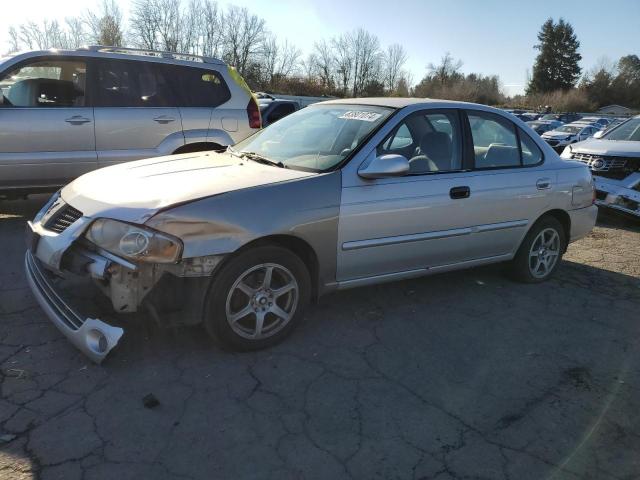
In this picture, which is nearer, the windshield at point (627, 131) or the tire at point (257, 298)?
the tire at point (257, 298)

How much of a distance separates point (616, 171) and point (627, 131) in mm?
1542

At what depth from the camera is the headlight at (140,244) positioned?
9.62 ft

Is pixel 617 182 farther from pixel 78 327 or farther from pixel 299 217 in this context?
pixel 78 327

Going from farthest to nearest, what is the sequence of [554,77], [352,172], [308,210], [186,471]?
[554,77] < [352,172] < [308,210] < [186,471]

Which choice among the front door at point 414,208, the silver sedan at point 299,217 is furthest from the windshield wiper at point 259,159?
the front door at point 414,208

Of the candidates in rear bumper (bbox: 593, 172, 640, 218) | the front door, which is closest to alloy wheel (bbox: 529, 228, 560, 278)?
the front door

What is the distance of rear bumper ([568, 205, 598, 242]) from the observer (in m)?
5.16

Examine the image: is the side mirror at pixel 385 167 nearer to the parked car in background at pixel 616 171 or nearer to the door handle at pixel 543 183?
the door handle at pixel 543 183

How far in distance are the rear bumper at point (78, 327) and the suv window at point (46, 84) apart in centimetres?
344

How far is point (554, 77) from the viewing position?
282 feet

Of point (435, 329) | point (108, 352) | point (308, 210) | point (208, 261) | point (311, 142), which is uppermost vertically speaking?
point (311, 142)

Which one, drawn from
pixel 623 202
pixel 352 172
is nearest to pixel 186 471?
pixel 352 172

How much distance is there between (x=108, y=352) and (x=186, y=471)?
92 centimetres

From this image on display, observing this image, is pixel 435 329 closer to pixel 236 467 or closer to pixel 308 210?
pixel 308 210
